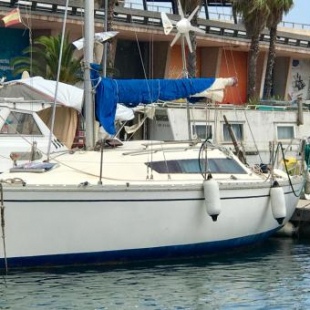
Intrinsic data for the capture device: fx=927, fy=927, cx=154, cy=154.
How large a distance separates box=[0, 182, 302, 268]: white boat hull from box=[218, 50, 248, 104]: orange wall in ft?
102

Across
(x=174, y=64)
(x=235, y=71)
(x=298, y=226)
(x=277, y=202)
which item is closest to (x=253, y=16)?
(x=174, y=64)

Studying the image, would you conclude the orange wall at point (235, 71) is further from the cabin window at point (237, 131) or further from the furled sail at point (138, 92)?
the furled sail at point (138, 92)

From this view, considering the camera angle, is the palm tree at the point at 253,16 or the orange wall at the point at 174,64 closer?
the palm tree at the point at 253,16

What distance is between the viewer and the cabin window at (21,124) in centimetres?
1933

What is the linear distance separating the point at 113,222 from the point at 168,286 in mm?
1568

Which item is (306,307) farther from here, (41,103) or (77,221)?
(41,103)

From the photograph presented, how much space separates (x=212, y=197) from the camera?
1714 cm

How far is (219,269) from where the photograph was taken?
17.5 metres

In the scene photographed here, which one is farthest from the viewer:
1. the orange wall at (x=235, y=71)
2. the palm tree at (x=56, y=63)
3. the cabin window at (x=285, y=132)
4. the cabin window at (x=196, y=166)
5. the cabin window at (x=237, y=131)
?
the orange wall at (x=235, y=71)

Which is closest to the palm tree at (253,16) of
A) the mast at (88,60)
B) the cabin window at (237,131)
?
the cabin window at (237,131)

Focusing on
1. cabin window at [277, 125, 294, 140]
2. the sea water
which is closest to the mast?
the sea water

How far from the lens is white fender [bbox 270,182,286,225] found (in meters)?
18.9

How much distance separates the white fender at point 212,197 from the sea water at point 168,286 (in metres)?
1.13

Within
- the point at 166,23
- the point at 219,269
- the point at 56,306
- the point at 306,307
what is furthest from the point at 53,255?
the point at 166,23
